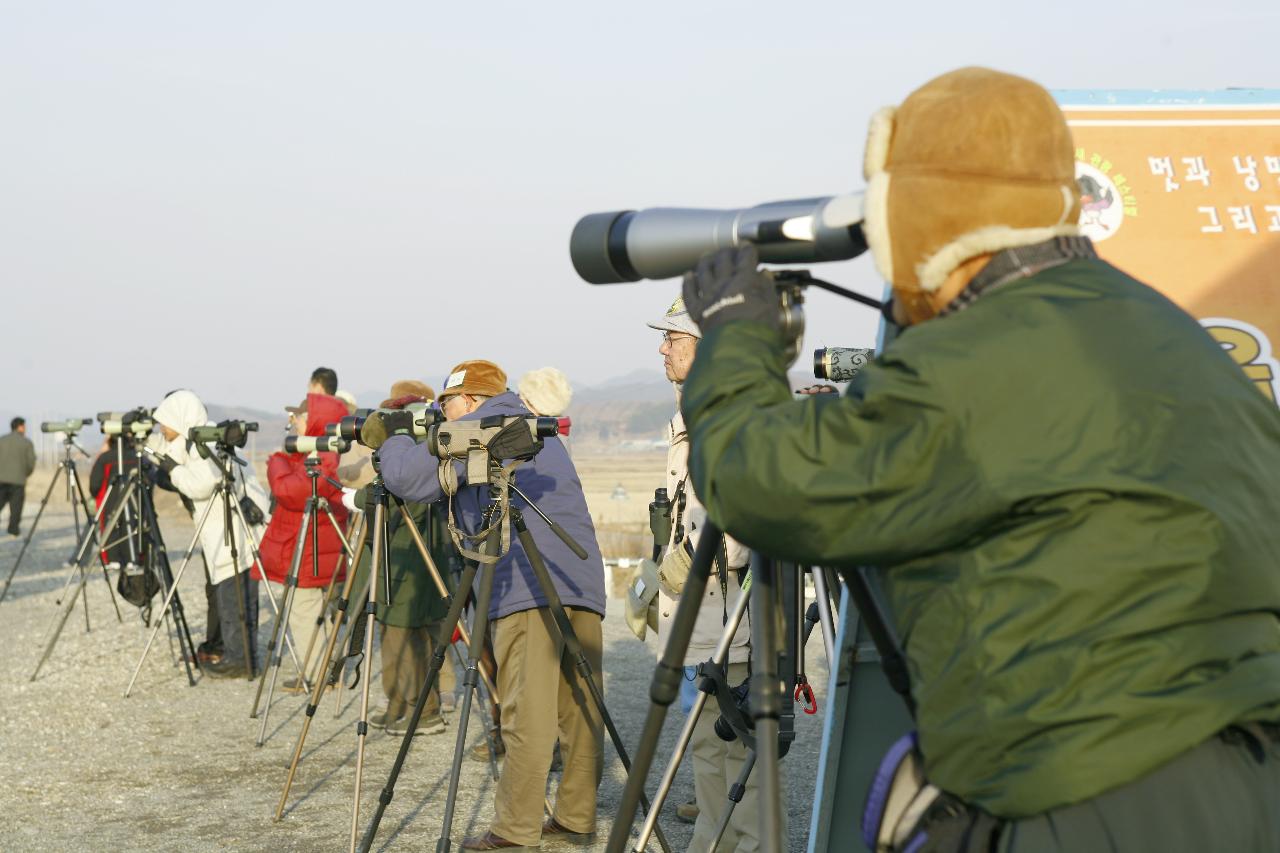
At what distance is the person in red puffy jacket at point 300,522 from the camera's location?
9.10m

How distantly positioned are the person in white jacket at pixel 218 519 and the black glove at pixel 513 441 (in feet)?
15.3

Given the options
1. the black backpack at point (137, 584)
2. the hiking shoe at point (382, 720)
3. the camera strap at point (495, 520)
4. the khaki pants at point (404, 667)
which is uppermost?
the camera strap at point (495, 520)

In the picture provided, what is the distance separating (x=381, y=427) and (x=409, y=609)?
218 cm

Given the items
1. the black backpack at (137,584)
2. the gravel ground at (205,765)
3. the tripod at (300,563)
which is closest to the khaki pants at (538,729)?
the gravel ground at (205,765)

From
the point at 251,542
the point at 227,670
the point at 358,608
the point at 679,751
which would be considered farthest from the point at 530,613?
the point at 227,670

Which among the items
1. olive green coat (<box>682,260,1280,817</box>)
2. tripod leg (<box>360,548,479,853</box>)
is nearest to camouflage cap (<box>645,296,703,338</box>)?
tripod leg (<box>360,548,479,853</box>)

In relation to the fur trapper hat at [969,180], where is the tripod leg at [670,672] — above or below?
below

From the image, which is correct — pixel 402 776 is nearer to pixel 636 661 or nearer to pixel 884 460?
pixel 636 661

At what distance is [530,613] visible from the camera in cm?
579

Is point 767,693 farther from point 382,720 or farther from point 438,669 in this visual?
point 382,720

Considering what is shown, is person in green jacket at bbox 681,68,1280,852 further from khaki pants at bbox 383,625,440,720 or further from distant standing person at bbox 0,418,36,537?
distant standing person at bbox 0,418,36,537

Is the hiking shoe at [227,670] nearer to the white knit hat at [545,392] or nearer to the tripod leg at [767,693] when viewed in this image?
the white knit hat at [545,392]

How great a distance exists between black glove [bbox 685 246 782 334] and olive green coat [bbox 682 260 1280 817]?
0.69ft

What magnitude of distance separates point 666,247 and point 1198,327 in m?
0.91
